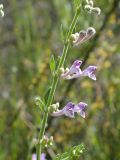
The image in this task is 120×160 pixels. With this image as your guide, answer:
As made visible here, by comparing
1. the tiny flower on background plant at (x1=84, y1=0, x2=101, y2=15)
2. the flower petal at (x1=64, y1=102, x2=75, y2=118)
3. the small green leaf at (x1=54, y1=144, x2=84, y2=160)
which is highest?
the tiny flower on background plant at (x1=84, y1=0, x2=101, y2=15)

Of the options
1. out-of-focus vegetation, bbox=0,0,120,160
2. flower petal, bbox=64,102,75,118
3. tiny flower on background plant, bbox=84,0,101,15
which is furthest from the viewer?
out-of-focus vegetation, bbox=0,0,120,160

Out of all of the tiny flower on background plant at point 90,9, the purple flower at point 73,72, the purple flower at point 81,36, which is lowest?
the purple flower at point 73,72

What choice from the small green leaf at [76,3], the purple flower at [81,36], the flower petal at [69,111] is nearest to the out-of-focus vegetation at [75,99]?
the flower petal at [69,111]

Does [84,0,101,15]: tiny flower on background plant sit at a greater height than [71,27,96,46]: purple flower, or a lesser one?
greater

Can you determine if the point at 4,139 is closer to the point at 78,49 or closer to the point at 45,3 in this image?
the point at 78,49

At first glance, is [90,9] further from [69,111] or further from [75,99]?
[75,99]

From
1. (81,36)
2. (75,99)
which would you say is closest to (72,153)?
(81,36)

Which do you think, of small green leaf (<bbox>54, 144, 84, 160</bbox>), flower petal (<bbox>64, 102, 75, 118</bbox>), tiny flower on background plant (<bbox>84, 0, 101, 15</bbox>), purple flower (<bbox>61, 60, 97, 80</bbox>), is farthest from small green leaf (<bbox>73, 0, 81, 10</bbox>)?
small green leaf (<bbox>54, 144, 84, 160</bbox>)

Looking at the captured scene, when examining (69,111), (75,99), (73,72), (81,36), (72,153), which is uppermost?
(75,99)

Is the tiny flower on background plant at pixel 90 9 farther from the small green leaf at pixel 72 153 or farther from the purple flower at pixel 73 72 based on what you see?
the small green leaf at pixel 72 153

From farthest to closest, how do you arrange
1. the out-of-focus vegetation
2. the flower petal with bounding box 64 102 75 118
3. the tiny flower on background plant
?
the out-of-focus vegetation
the flower petal with bounding box 64 102 75 118
the tiny flower on background plant

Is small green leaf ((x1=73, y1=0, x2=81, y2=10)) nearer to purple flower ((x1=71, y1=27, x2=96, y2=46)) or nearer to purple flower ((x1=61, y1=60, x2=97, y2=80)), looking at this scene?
purple flower ((x1=71, y1=27, x2=96, y2=46))
